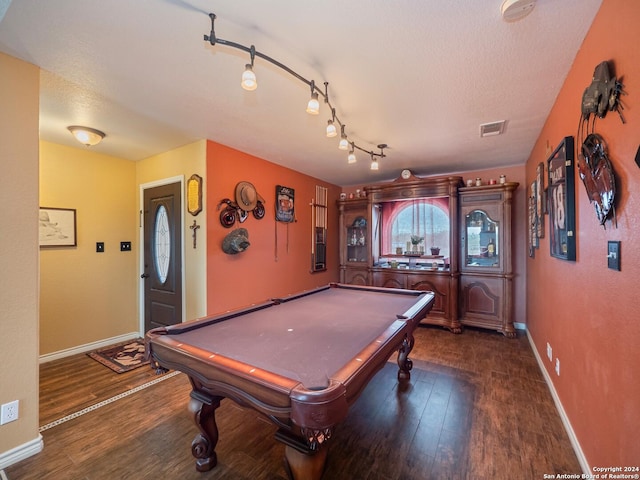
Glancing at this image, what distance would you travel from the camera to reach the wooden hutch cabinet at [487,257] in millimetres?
3812

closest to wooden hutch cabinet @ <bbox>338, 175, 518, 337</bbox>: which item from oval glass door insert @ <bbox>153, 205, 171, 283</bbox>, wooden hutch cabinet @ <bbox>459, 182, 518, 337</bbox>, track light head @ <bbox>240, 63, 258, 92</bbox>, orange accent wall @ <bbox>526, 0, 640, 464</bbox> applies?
wooden hutch cabinet @ <bbox>459, 182, 518, 337</bbox>

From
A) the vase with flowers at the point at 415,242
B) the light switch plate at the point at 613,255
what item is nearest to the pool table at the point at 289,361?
the light switch plate at the point at 613,255

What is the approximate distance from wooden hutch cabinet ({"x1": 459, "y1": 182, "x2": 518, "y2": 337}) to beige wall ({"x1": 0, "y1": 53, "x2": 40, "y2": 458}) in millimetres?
4601

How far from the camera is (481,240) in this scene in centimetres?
409

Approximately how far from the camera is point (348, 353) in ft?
4.62

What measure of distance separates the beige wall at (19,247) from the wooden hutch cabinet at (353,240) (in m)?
4.18

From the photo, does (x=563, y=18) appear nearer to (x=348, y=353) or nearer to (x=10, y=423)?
(x=348, y=353)

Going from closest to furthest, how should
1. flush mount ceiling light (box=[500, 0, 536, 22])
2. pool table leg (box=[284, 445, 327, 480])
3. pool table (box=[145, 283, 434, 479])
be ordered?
Result: pool table (box=[145, 283, 434, 479]) < pool table leg (box=[284, 445, 327, 480]) < flush mount ceiling light (box=[500, 0, 536, 22])

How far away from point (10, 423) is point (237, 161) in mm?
2865

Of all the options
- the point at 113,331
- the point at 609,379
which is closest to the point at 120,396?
the point at 113,331

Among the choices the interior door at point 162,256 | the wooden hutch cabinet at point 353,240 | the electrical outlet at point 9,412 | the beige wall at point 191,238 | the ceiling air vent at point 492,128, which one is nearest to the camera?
the electrical outlet at point 9,412

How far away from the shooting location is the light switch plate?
117 centimetres

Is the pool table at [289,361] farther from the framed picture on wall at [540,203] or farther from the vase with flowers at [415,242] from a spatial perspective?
the vase with flowers at [415,242]

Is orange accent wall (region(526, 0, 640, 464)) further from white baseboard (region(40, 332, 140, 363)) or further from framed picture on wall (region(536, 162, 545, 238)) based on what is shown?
white baseboard (region(40, 332, 140, 363))
